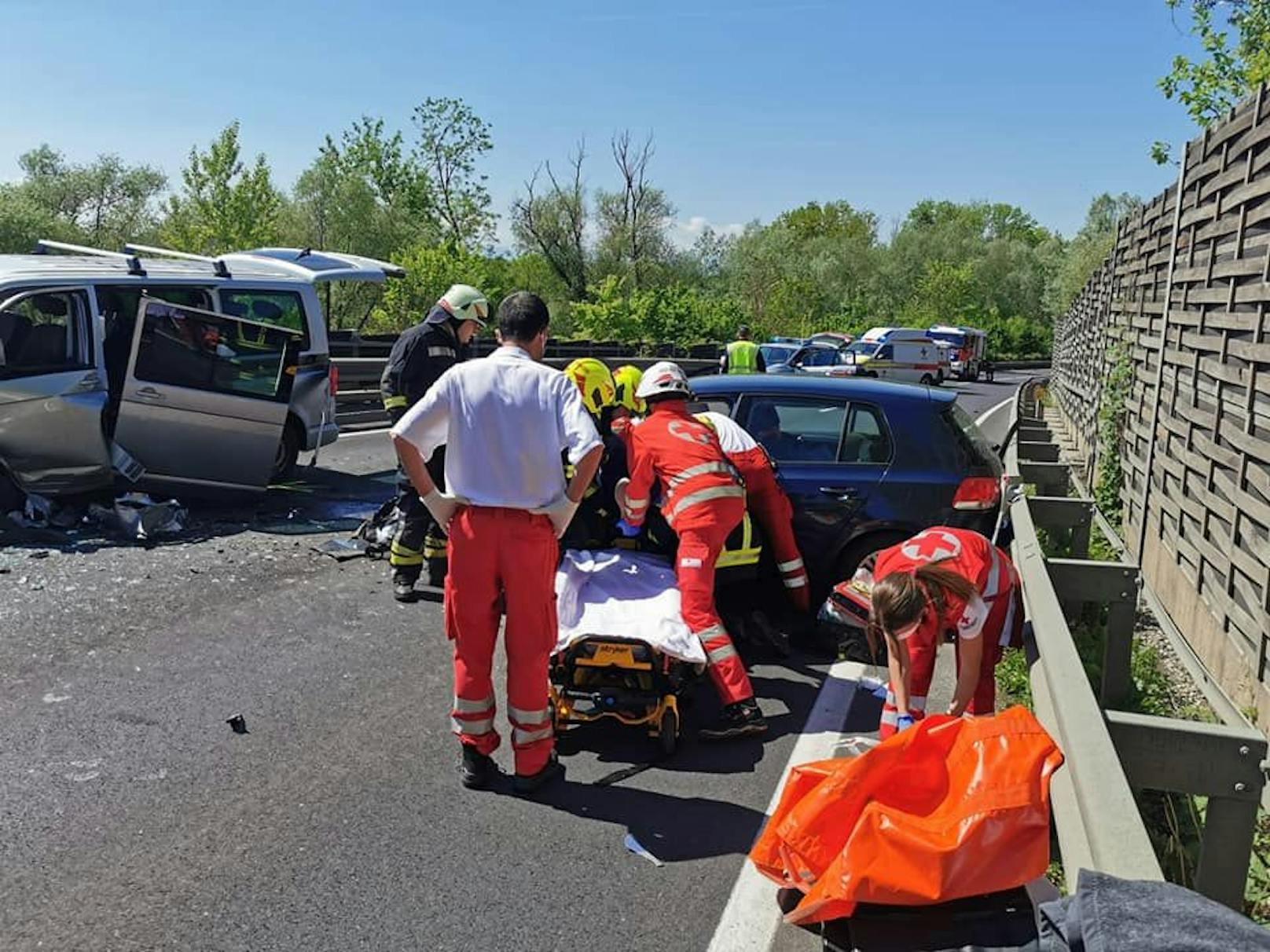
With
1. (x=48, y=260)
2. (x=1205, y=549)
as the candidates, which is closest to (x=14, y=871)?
(x=1205, y=549)

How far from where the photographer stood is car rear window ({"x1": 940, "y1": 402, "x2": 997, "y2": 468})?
268 inches

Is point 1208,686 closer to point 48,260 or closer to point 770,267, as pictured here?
point 48,260

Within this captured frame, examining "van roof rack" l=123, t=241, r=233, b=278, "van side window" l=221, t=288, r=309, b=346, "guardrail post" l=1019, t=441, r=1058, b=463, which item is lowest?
"guardrail post" l=1019, t=441, r=1058, b=463

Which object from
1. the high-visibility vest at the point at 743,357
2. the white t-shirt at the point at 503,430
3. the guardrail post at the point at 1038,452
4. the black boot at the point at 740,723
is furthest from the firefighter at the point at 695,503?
the high-visibility vest at the point at 743,357

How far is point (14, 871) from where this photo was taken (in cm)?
373

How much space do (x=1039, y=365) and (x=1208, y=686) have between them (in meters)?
68.4

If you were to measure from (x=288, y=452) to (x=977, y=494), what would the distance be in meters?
7.50

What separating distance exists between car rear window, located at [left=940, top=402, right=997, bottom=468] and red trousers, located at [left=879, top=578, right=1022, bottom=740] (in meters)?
2.46

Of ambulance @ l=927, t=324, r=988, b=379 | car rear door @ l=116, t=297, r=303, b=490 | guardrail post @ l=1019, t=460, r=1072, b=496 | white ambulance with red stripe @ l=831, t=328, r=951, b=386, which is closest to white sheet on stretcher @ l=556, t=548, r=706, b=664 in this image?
guardrail post @ l=1019, t=460, r=1072, b=496

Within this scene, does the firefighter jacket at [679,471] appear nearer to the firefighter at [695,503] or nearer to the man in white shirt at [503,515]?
the firefighter at [695,503]

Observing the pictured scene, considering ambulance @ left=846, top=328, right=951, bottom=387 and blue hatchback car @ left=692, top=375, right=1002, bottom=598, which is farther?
ambulance @ left=846, top=328, right=951, bottom=387

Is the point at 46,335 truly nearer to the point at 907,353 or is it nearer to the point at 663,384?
the point at 663,384

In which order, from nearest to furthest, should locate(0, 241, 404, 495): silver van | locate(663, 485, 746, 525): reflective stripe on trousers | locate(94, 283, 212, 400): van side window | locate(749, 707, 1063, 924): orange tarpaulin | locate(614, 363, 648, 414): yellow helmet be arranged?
locate(749, 707, 1063, 924): orange tarpaulin < locate(663, 485, 746, 525): reflective stripe on trousers < locate(614, 363, 648, 414): yellow helmet < locate(0, 241, 404, 495): silver van < locate(94, 283, 212, 400): van side window

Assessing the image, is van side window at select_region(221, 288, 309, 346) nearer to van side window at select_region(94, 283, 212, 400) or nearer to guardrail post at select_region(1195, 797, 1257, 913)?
van side window at select_region(94, 283, 212, 400)
